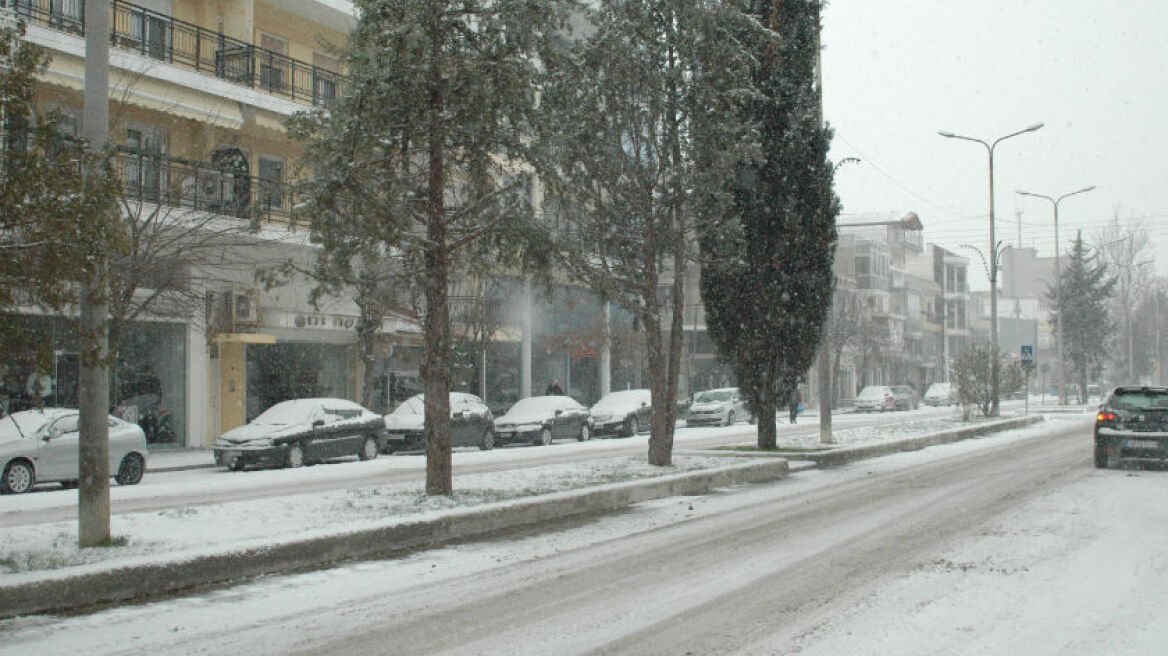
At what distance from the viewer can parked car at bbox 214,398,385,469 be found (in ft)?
72.9

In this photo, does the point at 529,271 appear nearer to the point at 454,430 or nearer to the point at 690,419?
the point at 454,430

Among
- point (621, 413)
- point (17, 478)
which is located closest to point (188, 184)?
point (17, 478)

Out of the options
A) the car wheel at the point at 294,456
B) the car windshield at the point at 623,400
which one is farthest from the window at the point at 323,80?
the car windshield at the point at 623,400

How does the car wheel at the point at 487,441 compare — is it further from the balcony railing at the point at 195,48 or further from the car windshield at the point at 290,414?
the balcony railing at the point at 195,48

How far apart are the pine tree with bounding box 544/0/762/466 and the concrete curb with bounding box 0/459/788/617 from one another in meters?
4.23

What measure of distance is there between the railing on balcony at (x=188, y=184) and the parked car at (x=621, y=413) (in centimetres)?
1292

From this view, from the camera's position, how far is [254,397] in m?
29.6

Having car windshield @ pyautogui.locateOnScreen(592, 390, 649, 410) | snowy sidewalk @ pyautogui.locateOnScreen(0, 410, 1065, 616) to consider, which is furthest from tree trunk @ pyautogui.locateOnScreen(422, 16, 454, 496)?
car windshield @ pyautogui.locateOnScreen(592, 390, 649, 410)

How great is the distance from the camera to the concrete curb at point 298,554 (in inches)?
297

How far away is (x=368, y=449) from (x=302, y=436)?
7.79 ft

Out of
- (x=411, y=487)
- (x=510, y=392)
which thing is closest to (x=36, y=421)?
(x=411, y=487)

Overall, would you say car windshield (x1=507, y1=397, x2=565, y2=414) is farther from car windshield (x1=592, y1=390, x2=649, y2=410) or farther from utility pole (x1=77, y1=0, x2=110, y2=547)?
utility pole (x1=77, y1=0, x2=110, y2=547)

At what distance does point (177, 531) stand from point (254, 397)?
20139mm

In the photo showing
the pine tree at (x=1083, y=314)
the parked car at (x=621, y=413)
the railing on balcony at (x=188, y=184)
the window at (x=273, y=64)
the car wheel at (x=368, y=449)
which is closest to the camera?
the railing on balcony at (x=188, y=184)
